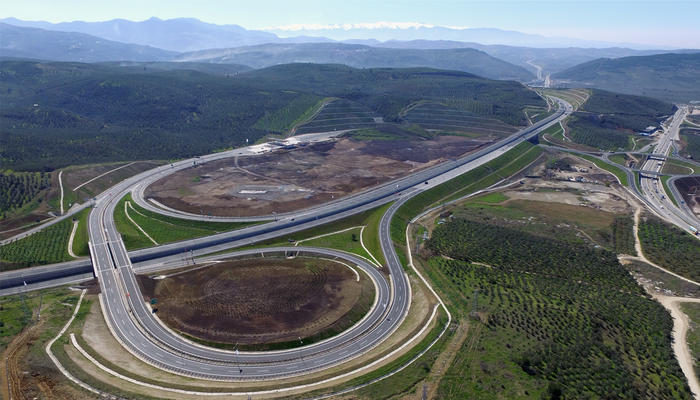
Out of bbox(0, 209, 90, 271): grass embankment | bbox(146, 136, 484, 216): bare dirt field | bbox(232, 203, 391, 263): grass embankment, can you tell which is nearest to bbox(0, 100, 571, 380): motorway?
bbox(232, 203, 391, 263): grass embankment

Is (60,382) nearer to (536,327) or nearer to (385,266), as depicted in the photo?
Answer: (385,266)

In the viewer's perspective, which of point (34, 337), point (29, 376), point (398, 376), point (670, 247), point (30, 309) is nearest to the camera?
point (29, 376)

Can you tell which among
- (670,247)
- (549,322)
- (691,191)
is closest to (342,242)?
(549,322)

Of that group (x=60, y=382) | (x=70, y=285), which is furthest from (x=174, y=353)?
(x=70, y=285)

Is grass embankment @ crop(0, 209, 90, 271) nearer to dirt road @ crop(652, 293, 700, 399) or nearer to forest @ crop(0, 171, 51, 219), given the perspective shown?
forest @ crop(0, 171, 51, 219)

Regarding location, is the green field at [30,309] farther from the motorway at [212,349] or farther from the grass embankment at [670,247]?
the grass embankment at [670,247]

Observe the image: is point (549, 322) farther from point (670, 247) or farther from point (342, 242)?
point (670, 247)
